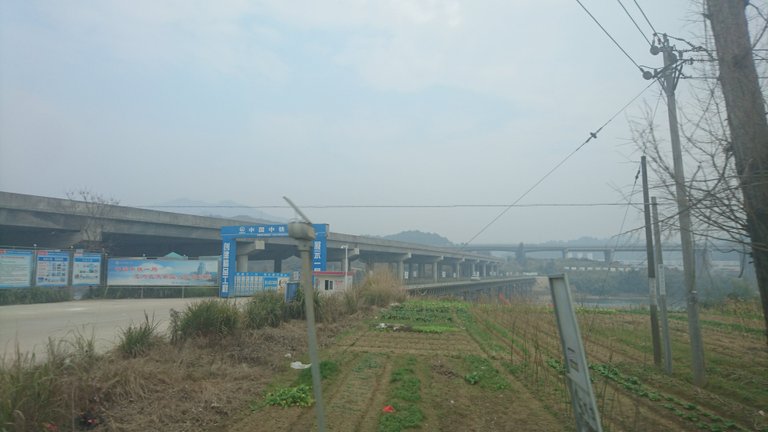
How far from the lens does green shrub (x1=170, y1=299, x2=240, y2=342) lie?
28.2ft

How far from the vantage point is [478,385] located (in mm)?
7066

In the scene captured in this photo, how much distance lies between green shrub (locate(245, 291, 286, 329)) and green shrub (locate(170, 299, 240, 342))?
111 cm

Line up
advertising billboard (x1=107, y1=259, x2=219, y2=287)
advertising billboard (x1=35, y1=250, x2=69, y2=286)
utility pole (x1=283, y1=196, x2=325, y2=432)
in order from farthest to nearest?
advertising billboard (x1=107, y1=259, x2=219, y2=287) → advertising billboard (x1=35, y1=250, x2=69, y2=286) → utility pole (x1=283, y1=196, x2=325, y2=432)

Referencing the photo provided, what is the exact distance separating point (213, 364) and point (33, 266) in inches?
804

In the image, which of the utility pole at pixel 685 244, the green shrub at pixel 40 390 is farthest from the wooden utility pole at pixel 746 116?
the green shrub at pixel 40 390

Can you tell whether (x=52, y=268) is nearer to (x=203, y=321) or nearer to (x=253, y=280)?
(x=253, y=280)

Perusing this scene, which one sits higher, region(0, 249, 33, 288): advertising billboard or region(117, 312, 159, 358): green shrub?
region(0, 249, 33, 288): advertising billboard

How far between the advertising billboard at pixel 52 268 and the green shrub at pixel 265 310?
1657 centimetres

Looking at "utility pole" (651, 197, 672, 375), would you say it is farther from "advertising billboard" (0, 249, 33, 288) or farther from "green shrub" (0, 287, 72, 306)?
"advertising billboard" (0, 249, 33, 288)

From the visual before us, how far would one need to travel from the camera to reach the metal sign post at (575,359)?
2.28m

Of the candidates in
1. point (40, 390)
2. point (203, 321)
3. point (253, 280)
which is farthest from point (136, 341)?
point (253, 280)

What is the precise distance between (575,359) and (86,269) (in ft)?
94.7

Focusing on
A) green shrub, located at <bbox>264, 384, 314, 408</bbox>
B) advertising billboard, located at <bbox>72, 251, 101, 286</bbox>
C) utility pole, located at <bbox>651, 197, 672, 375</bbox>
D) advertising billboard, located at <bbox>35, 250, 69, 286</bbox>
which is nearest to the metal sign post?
green shrub, located at <bbox>264, 384, 314, 408</bbox>

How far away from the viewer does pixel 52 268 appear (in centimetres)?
2336
